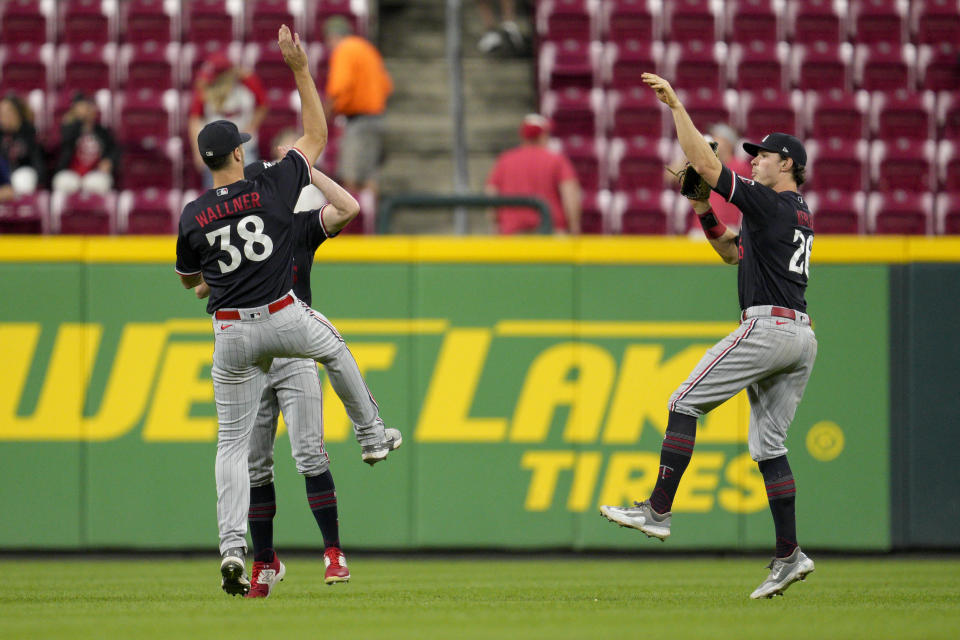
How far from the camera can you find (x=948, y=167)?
37.4 feet

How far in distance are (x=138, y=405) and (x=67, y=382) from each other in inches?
17.9

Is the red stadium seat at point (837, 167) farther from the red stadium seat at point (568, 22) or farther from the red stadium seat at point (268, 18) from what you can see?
the red stadium seat at point (268, 18)

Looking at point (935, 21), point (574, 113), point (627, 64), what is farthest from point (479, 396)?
point (935, 21)

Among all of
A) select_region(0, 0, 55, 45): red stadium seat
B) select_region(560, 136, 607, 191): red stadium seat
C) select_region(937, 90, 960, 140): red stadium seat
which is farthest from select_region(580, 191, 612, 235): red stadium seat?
select_region(0, 0, 55, 45): red stadium seat

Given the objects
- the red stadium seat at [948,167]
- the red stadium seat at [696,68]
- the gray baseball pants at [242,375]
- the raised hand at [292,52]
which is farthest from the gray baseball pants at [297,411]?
the red stadium seat at [948,167]

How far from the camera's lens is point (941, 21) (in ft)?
41.3

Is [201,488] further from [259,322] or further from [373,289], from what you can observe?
[259,322]

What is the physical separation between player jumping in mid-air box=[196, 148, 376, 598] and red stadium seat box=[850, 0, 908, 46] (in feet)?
26.4

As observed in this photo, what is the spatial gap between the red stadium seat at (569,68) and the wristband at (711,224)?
6.24 m

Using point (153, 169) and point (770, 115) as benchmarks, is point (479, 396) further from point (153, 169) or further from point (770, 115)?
point (770, 115)

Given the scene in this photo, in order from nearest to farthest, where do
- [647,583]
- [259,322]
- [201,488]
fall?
1. [259,322]
2. [647,583]
3. [201,488]

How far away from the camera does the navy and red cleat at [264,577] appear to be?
6008 mm

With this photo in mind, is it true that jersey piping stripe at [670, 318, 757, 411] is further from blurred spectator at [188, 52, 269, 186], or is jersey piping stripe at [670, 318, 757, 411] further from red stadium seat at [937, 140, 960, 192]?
red stadium seat at [937, 140, 960, 192]

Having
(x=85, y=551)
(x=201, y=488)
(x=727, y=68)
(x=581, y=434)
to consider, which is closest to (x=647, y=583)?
(x=581, y=434)
